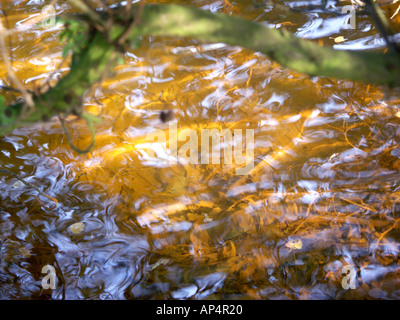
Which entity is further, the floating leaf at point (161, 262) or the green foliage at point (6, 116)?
the floating leaf at point (161, 262)

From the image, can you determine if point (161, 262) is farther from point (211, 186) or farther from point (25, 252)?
point (25, 252)

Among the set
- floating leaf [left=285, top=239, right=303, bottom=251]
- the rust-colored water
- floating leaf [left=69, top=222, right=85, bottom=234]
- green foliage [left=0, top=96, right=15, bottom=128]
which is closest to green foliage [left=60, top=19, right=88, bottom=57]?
green foliage [left=0, top=96, right=15, bottom=128]

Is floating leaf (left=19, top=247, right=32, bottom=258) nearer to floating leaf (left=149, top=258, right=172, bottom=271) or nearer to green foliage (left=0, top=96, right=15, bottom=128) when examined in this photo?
floating leaf (left=149, top=258, right=172, bottom=271)

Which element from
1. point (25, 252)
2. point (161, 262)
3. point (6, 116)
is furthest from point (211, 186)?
point (6, 116)

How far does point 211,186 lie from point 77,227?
726 mm

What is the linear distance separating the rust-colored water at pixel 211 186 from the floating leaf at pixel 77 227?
0.02 metres

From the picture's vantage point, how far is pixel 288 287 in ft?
5.05

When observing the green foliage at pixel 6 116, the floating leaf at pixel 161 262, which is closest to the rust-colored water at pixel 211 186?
the floating leaf at pixel 161 262

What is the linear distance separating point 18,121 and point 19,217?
0.97 m

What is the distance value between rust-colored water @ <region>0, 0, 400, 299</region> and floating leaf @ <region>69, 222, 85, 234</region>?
0.06 ft

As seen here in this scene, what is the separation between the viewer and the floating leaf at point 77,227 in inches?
67.6

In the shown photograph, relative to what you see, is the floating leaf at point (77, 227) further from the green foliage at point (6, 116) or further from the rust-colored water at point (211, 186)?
the green foliage at point (6, 116)

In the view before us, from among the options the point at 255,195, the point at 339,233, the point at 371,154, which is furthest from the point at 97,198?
the point at 371,154
